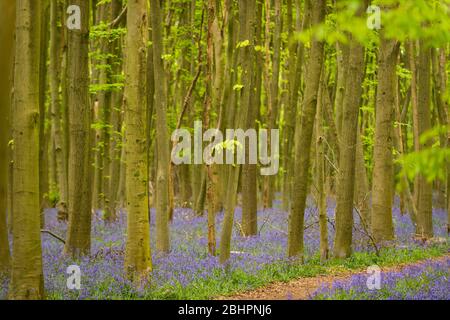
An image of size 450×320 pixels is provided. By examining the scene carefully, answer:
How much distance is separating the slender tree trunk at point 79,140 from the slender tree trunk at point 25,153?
4393 mm

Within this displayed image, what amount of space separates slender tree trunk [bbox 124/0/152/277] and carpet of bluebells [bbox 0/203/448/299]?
899mm

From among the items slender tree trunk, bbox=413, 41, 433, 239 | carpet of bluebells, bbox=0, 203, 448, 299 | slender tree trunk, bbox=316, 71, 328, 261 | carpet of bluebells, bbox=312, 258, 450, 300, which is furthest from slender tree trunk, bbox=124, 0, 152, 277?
slender tree trunk, bbox=413, 41, 433, 239

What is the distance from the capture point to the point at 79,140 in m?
13.0

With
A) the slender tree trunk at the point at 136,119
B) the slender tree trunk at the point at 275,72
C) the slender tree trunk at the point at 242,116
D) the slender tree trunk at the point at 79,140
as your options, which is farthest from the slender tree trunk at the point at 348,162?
the slender tree trunk at the point at 275,72

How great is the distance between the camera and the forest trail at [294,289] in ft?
31.4

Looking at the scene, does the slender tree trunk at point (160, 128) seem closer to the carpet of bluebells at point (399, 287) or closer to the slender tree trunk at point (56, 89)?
the carpet of bluebells at point (399, 287)

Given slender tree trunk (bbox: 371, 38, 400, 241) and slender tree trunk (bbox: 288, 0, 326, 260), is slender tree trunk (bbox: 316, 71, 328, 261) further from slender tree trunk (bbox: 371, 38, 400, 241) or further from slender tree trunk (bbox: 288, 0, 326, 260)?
slender tree trunk (bbox: 371, 38, 400, 241)

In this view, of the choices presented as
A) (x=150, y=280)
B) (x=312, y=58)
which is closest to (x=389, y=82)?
(x=312, y=58)

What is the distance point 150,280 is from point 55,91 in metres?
12.1

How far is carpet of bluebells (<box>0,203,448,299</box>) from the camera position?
9539 mm

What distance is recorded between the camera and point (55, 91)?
2003 cm

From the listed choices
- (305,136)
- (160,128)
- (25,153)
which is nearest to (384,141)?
(305,136)

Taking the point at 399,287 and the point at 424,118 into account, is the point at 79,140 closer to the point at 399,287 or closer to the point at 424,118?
the point at 399,287
